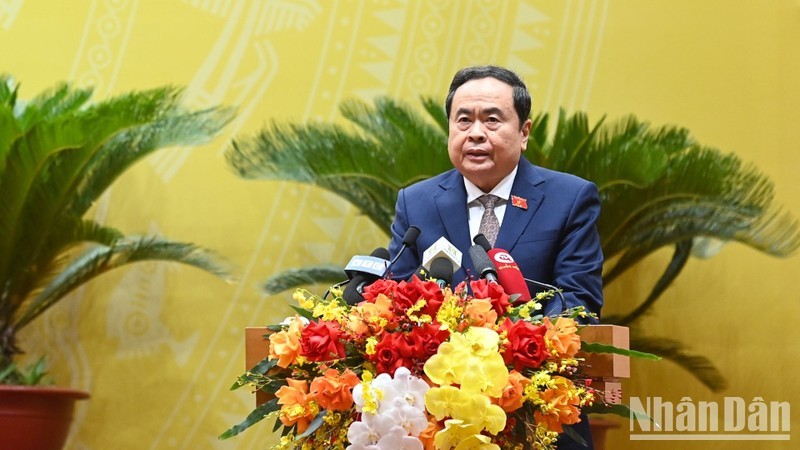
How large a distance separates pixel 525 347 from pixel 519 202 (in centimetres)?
105

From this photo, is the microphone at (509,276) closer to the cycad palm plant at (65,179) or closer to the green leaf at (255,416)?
the green leaf at (255,416)

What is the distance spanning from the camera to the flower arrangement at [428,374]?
7.36 ft

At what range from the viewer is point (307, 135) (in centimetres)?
666

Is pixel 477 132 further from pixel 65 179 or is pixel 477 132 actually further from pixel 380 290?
pixel 65 179

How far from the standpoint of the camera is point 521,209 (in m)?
3.32

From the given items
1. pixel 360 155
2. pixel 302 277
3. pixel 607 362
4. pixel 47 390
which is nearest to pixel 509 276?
pixel 607 362

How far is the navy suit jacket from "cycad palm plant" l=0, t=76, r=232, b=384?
11.4 ft

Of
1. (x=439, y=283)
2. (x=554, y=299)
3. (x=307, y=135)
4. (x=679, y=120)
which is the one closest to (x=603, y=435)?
(x=679, y=120)

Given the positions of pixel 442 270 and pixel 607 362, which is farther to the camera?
pixel 442 270

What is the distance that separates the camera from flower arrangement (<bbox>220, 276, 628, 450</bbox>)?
88.3 inches

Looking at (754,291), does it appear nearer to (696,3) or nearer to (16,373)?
(696,3)

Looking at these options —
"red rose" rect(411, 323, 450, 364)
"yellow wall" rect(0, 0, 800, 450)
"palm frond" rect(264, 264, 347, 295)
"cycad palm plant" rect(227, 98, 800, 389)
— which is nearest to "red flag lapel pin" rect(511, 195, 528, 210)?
"red rose" rect(411, 323, 450, 364)

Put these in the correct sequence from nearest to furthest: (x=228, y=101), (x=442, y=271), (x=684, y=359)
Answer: (x=442, y=271) → (x=684, y=359) → (x=228, y=101)

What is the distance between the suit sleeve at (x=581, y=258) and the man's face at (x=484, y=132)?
0.27 metres
